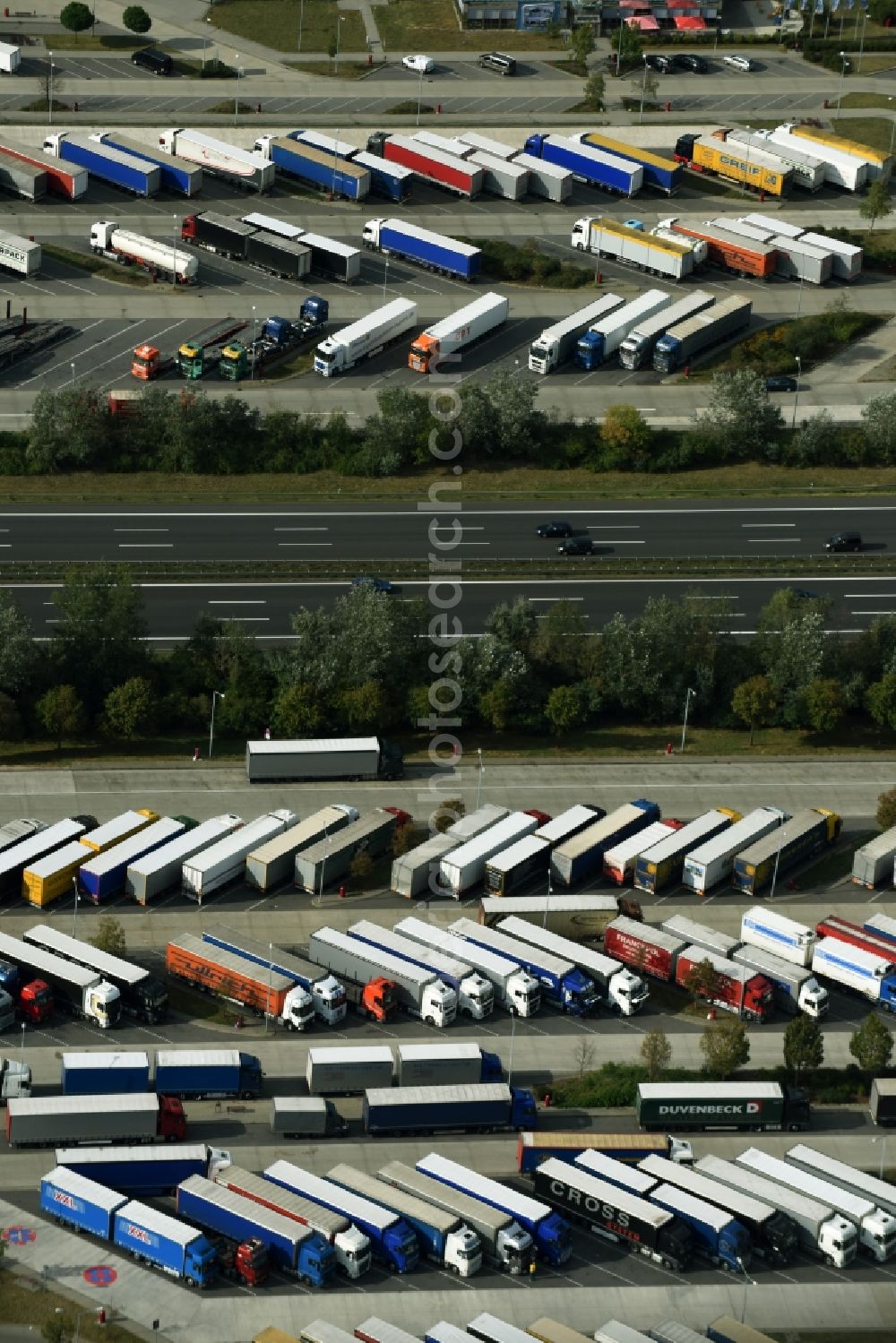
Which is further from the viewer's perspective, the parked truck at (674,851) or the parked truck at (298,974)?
the parked truck at (674,851)

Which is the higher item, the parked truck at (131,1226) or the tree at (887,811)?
the tree at (887,811)

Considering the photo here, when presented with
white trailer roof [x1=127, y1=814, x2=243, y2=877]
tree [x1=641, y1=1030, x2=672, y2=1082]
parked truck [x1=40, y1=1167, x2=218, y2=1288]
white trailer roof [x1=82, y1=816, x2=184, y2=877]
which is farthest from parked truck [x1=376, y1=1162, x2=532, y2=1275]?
white trailer roof [x1=82, y1=816, x2=184, y2=877]

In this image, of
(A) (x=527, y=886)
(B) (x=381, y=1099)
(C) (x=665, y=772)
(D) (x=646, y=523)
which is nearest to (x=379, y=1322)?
(B) (x=381, y=1099)

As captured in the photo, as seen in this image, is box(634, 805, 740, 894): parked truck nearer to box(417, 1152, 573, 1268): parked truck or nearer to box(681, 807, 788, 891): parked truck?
box(681, 807, 788, 891): parked truck

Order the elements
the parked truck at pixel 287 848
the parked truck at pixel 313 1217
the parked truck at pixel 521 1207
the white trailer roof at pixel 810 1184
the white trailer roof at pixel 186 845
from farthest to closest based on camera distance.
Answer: the parked truck at pixel 287 848 < the white trailer roof at pixel 186 845 < the white trailer roof at pixel 810 1184 < the parked truck at pixel 521 1207 < the parked truck at pixel 313 1217

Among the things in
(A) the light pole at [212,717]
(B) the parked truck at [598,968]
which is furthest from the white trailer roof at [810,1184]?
(A) the light pole at [212,717]

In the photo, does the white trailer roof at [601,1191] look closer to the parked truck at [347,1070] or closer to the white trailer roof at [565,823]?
the parked truck at [347,1070]
